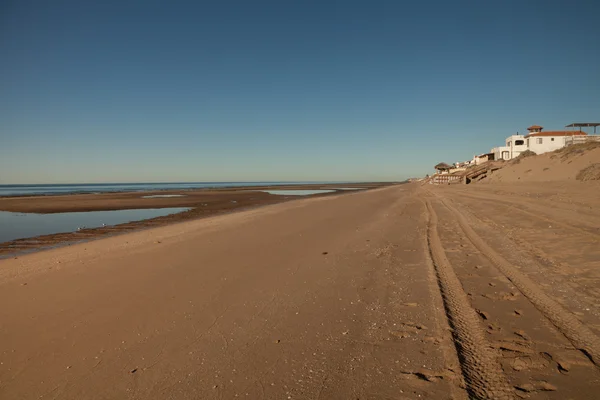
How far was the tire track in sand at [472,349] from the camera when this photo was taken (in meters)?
2.81

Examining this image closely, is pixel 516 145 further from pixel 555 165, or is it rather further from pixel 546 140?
pixel 555 165

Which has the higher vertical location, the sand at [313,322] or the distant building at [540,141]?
the distant building at [540,141]

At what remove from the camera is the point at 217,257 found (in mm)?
8227

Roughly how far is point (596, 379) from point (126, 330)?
5322 millimetres

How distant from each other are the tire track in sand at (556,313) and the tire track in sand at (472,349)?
90 cm

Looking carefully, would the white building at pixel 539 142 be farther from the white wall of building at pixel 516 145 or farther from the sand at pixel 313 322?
the sand at pixel 313 322

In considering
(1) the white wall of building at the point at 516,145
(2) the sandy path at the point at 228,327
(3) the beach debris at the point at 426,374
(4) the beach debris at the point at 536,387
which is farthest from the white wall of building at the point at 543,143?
(3) the beach debris at the point at 426,374

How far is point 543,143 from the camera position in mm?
47906

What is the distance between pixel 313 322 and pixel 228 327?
117 cm

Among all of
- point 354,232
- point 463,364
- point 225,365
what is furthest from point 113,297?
point 354,232

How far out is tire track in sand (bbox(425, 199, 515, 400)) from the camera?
111 inches

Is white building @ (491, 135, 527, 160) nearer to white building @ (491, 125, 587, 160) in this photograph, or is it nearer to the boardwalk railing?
white building @ (491, 125, 587, 160)

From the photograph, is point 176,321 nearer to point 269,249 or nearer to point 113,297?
point 113,297

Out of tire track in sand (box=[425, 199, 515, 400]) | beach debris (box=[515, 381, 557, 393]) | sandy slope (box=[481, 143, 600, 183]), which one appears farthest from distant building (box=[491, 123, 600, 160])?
beach debris (box=[515, 381, 557, 393])
